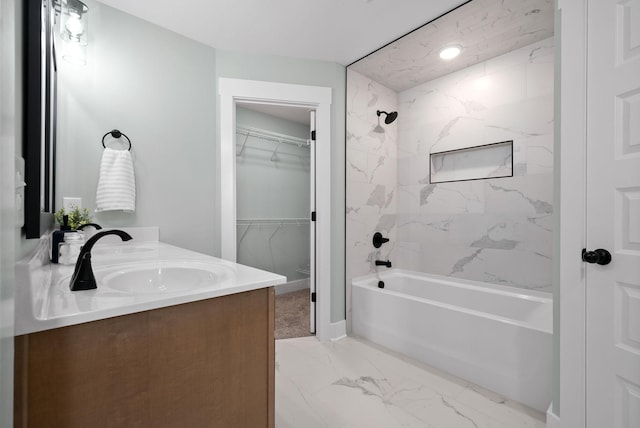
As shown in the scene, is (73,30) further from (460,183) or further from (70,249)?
(460,183)

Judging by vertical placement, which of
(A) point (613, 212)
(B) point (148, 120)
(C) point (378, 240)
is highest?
(B) point (148, 120)

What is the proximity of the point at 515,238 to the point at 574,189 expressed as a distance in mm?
1236

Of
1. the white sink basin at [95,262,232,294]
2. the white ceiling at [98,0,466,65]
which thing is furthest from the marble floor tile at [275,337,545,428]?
the white ceiling at [98,0,466,65]

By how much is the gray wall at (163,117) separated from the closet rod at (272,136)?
1.24 m

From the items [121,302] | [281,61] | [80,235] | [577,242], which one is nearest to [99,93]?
[80,235]

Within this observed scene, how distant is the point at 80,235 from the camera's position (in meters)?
1.25

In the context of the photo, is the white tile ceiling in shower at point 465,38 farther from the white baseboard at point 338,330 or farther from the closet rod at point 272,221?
the white baseboard at point 338,330

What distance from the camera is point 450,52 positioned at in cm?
240

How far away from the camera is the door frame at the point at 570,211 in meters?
1.22

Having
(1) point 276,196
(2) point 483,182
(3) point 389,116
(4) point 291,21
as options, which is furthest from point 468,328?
(1) point 276,196

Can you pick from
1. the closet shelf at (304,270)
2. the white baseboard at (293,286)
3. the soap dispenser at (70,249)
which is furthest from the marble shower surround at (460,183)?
the soap dispenser at (70,249)

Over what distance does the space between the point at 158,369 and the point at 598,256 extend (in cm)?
159

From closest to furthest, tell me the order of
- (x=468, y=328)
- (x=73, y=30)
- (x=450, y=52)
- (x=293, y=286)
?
(x=73, y=30)
(x=468, y=328)
(x=450, y=52)
(x=293, y=286)

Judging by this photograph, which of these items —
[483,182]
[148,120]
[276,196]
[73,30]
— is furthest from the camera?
[276,196]
